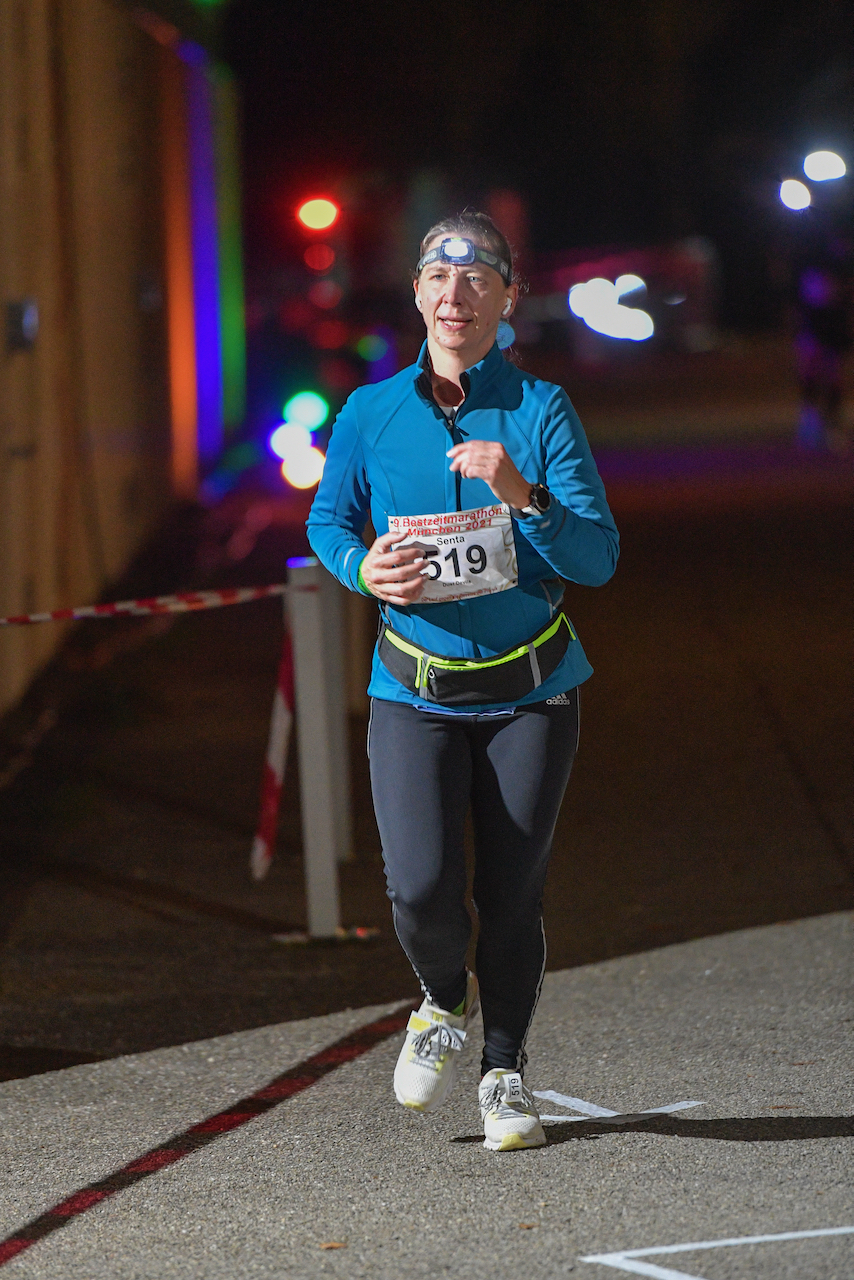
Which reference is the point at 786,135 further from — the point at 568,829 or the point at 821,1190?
the point at 821,1190

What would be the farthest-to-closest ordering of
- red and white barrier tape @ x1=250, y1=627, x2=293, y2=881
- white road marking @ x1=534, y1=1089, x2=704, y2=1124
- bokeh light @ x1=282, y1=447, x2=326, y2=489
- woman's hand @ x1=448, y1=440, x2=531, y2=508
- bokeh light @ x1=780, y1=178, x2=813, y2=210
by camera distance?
1. bokeh light @ x1=282, y1=447, x2=326, y2=489
2. bokeh light @ x1=780, y1=178, x2=813, y2=210
3. red and white barrier tape @ x1=250, y1=627, x2=293, y2=881
4. white road marking @ x1=534, y1=1089, x2=704, y2=1124
5. woman's hand @ x1=448, y1=440, x2=531, y2=508

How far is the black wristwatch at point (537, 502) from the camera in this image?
4043 mm

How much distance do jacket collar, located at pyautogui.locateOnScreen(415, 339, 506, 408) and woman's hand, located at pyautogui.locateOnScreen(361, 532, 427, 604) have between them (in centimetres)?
39

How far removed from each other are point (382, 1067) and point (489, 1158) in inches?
31.3

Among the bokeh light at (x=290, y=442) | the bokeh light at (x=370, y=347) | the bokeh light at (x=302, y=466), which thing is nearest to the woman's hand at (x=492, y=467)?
the bokeh light at (x=290, y=442)


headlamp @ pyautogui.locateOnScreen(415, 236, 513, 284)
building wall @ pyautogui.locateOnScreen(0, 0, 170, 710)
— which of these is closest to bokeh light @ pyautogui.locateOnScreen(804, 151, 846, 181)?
building wall @ pyautogui.locateOnScreen(0, 0, 170, 710)

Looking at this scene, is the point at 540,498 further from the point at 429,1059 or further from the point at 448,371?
the point at 429,1059

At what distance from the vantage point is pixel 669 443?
23.4 m

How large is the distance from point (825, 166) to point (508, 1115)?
19.1 ft

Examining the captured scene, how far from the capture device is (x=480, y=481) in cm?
423

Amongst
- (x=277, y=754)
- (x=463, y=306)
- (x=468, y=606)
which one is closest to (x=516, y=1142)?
(x=468, y=606)

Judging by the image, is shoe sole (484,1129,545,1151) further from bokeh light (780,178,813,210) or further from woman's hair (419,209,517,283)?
bokeh light (780,178,813,210)

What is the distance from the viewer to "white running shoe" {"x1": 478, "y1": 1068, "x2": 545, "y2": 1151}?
4484 millimetres

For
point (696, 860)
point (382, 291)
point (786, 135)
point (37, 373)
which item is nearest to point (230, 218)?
point (382, 291)
